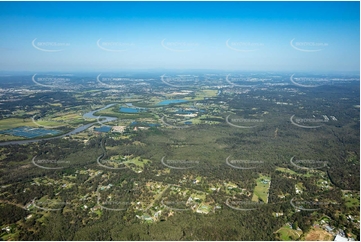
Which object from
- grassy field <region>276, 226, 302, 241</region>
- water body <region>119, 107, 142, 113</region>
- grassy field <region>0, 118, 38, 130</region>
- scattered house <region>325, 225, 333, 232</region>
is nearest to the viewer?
grassy field <region>276, 226, 302, 241</region>

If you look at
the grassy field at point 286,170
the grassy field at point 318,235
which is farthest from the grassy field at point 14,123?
the grassy field at point 318,235

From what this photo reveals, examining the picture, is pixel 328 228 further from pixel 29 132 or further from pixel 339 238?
pixel 29 132

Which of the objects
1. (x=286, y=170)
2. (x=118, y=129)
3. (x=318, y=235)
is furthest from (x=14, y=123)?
(x=318, y=235)

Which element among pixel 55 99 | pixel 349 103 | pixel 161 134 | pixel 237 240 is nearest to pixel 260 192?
pixel 237 240

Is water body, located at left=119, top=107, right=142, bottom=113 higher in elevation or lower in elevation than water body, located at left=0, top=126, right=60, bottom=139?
lower

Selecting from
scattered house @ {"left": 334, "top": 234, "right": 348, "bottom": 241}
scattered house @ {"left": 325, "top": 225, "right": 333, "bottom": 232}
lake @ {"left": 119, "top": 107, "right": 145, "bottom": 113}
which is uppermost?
scattered house @ {"left": 334, "top": 234, "right": 348, "bottom": 241}

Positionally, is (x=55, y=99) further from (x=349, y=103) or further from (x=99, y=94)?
(x=349, y=103)

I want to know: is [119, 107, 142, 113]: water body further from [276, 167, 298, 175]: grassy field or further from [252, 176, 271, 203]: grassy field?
[252, 176, 271, 203]: grassy field

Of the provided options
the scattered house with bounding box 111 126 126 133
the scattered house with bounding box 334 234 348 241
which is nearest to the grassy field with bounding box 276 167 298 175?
the scattered house with bounding box 334 234 348 241

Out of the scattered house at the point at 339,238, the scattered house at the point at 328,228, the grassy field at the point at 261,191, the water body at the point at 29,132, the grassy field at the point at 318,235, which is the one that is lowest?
the water body at the point at 29,132

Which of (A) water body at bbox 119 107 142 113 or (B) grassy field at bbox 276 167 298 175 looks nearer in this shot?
(B) grassy field at bbox 276 167 298 175

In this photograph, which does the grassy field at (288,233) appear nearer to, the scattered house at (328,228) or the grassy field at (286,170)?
the scattered house at (328,228)
